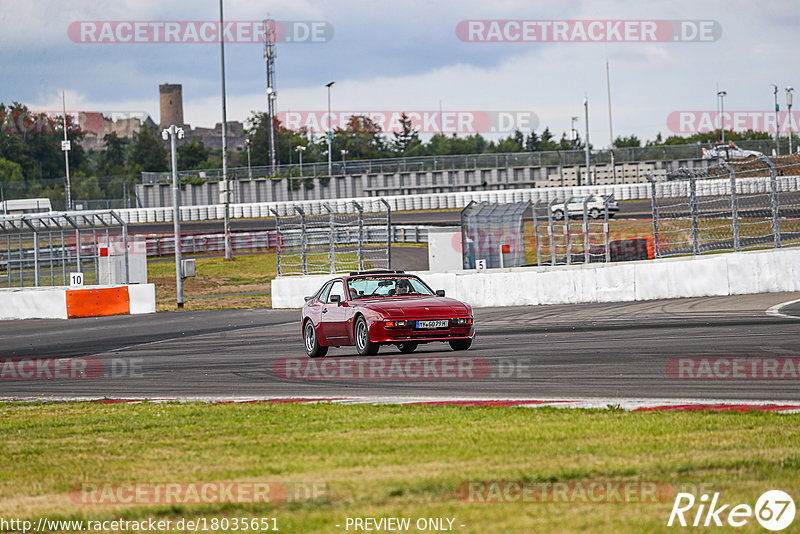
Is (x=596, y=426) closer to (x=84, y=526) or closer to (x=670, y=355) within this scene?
(x=84, y=526)

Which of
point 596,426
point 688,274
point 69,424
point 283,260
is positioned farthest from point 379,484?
point 283,260

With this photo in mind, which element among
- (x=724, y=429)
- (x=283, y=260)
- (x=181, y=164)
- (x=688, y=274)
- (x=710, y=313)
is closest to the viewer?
(x=724, y=429)

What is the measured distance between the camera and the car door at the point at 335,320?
1461 cm

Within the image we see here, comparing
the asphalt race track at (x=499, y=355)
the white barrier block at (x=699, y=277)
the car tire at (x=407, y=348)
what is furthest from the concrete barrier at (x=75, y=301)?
the car tire at (x=407, y=348)

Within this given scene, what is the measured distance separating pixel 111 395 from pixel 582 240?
598 inches

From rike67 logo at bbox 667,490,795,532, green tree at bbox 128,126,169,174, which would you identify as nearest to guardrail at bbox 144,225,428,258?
rike67 logo at bbox 667,490,795,532

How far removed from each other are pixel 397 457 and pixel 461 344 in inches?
314

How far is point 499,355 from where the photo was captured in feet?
43.1

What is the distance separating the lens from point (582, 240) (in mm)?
24438

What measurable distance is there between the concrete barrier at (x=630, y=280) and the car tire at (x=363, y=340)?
29.2 feet

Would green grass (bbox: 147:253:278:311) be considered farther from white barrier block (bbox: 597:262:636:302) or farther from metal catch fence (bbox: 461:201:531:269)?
white barrier block (bbox: 597:262:636:302)

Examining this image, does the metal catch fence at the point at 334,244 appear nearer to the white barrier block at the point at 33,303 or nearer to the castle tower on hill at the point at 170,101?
A: the white barrier block at the point at 33,303

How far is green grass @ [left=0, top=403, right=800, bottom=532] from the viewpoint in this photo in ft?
16.1

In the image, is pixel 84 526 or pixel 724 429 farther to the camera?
pixel 724 429
